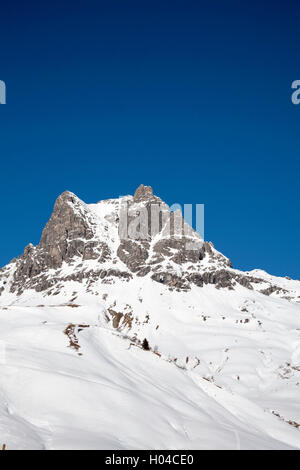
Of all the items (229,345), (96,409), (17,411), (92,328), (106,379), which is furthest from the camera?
(229,345)

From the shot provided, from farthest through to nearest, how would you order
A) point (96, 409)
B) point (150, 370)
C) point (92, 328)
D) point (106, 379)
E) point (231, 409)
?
point (92, 328) → point (150, 370) → point (231, 409) → point (106, 379) → point (96, 409)

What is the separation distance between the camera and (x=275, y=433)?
1126 inches

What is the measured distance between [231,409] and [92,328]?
1887cm

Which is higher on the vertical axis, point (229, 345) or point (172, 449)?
point (229, 345)

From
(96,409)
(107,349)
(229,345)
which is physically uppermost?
(229,345)

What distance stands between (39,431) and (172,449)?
22.0ft

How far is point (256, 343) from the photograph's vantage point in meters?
153

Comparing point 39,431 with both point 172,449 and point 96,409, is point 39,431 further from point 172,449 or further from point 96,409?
point 172,449

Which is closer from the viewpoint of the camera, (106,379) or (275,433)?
(106,379)

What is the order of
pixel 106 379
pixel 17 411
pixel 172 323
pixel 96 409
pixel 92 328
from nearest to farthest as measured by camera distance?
pixel 17 411, pixel 96 409, pixel 106 379, pixel 92 328, pixel 172 323

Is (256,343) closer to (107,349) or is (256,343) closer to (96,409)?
(107,349)
